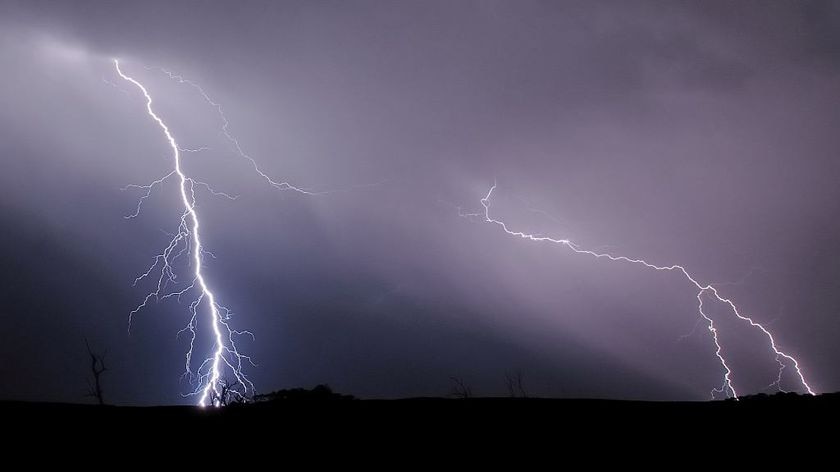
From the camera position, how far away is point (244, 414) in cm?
388

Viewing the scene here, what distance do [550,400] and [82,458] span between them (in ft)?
13.5

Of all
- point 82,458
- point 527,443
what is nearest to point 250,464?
point 82,458

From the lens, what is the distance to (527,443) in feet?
12.0

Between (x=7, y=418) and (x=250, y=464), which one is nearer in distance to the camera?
(x=250, y=464)

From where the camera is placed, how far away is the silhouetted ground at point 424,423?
345cm

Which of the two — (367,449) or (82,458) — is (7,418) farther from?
(367,449)

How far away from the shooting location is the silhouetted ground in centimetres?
345

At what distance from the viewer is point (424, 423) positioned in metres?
3.96

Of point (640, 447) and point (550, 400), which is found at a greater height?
point (550, 400)

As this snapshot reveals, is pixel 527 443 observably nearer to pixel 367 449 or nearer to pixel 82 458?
pixel 367 449

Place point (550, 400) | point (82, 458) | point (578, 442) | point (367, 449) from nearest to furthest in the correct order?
point (82, 458)
point (367, 449)
point (578, 442)
point (550, 400)

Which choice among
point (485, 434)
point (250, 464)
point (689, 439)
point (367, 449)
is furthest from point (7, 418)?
point (689, 439)

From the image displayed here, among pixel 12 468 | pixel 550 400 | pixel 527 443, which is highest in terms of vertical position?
pixel 550 400

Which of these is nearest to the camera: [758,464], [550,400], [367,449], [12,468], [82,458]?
[12,468]
